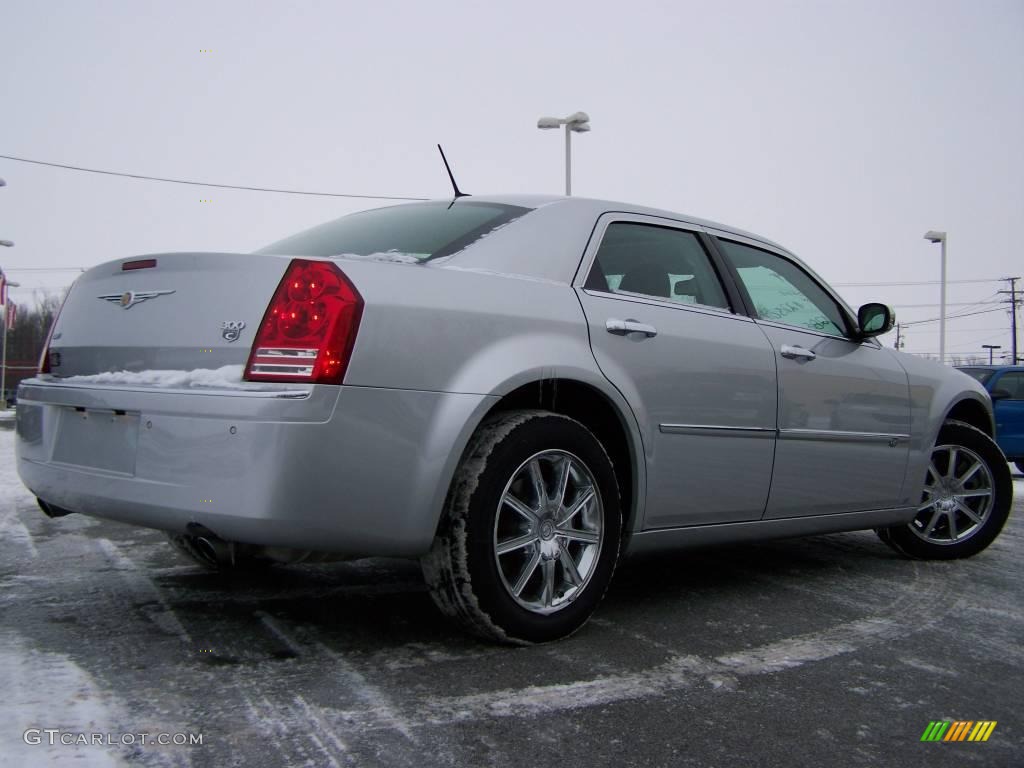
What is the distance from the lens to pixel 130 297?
2.98m

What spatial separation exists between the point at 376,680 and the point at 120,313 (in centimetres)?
140

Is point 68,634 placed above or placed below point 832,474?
below

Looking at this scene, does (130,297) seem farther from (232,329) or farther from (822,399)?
(822,399)

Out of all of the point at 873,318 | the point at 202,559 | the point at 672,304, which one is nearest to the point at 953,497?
the point at 873,318

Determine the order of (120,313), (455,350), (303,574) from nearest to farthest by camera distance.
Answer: (455,350), (120,313), (303,574)

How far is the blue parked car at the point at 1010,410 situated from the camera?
12250 mm

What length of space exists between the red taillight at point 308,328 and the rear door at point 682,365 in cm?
96

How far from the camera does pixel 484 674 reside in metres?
2.73

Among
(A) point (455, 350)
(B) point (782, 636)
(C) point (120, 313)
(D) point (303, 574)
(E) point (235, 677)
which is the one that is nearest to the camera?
(E) point (235, 677)

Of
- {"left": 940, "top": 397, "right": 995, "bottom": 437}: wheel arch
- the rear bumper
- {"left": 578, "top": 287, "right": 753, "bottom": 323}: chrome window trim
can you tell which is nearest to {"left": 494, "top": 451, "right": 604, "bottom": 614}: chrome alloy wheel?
the rear bumper

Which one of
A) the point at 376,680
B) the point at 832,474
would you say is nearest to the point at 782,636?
the point at 832,474

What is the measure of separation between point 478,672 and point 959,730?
128 cm

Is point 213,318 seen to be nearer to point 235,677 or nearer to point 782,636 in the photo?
point 235,677

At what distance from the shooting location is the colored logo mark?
2.40 m
